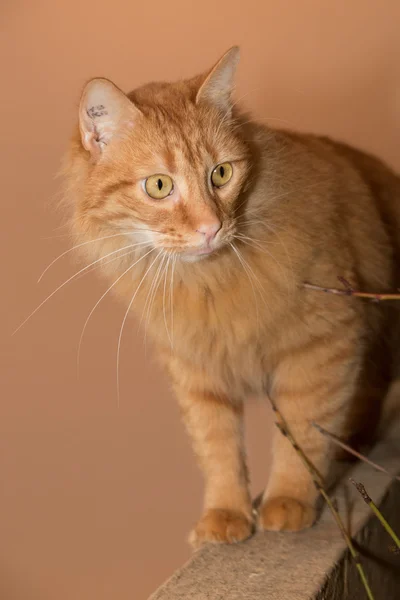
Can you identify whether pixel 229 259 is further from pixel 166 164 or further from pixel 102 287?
pixel 102 287

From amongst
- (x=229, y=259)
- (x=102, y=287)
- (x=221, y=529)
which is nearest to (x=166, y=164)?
(x=229, y=259)

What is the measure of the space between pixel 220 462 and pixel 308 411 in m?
0.24

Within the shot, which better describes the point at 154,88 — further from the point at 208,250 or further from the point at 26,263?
the point at 26,263

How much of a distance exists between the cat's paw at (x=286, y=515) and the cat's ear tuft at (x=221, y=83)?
2.73 feet

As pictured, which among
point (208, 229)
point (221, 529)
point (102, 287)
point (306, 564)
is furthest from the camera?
point (102, 287)

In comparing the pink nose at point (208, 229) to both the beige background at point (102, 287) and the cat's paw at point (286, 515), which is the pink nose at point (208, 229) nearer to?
the cat's paw at point (286, 515)

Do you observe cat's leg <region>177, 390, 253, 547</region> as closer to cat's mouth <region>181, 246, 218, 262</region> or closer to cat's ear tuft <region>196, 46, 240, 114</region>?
cat's mouth <region>181, 246, 218, 262</region>

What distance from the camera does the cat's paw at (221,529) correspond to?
5.16 feet

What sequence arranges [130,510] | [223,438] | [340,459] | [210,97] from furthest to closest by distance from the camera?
1. [130,510]
2. [340,459]
3. [223,438]
4. [210,97]

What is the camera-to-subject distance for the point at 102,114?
1425 millimetres

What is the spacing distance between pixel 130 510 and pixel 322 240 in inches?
62.5

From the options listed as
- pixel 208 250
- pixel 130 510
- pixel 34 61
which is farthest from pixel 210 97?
pixel 130 510

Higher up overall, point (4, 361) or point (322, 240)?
point (322, 240)

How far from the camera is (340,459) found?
77.6 inches
